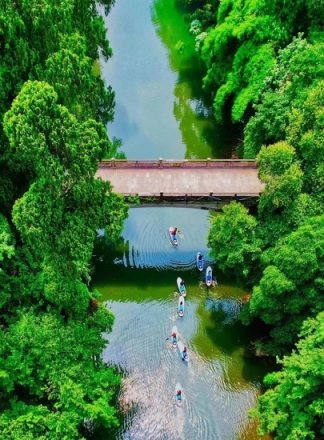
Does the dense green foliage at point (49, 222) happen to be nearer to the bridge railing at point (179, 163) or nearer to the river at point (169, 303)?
the river at point (169, 303)

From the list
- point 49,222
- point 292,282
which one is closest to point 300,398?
point 292,282

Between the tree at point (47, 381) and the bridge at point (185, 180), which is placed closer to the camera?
the tree at point (47, 381)

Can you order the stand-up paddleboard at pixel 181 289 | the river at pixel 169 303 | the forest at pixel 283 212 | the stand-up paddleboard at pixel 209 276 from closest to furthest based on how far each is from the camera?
the forest at pixel 283 212
the river at pixel 169 303
the stand-up paddleboard at pixel 181 289
the stand-up paddleboard at pixel 209 276

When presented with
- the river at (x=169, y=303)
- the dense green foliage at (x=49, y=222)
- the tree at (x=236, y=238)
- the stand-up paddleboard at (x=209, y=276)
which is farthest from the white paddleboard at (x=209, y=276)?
the dense green foliage at (x=49, y=222)

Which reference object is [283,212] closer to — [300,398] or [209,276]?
[209,276]

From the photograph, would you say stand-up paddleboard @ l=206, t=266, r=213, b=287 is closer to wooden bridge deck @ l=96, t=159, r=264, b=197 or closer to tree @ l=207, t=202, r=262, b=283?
tree @ l=207, t=202, r=262, b=283

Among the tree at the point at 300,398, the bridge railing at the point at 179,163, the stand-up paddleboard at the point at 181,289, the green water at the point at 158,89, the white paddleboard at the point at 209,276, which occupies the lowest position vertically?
the tree at the point at 300,398

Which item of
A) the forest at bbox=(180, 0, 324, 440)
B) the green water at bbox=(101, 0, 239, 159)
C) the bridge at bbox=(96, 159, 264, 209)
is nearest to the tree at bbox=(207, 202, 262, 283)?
the forest at bbox=(180, 0, 324, 440)
